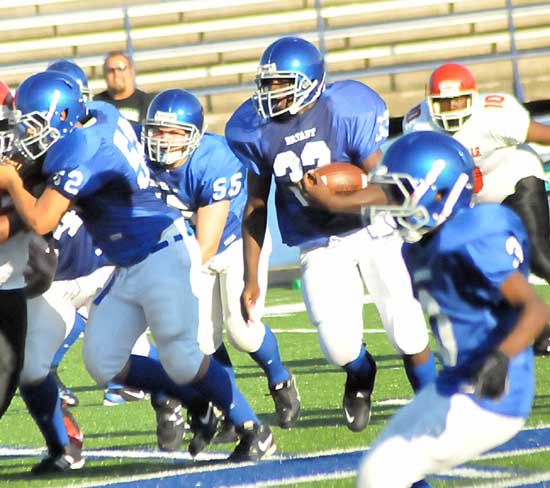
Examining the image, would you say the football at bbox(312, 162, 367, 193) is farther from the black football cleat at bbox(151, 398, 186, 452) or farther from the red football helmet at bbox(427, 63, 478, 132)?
the red football helmet at bbox(427, 63, 478, 132)

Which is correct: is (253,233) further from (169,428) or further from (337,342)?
(169,428)

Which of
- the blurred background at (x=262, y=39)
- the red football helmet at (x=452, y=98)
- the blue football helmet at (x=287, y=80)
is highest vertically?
the blue football helmet at (x=287, y=80)

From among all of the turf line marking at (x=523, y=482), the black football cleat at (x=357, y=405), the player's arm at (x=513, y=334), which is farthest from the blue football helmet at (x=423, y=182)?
the black football cleat at (x=357, y=405)

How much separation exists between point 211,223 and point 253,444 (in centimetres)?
110

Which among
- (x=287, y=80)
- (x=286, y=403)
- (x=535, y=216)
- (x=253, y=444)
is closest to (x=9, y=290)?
(x=253, y=444)

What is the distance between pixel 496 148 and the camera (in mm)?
5777

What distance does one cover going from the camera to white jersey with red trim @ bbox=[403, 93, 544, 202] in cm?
571

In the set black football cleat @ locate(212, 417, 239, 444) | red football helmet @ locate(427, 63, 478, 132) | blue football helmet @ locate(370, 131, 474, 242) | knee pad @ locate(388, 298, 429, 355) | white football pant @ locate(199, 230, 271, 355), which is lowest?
black football cleat @ locate(212, 417, 239, 444)

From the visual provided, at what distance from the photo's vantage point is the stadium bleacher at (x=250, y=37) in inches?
534

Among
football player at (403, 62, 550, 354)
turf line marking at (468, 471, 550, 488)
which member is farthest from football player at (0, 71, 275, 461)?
football player at (403, 62, 550, 354)

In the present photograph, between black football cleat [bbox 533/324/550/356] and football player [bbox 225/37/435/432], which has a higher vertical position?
football player [bbox 225/37/435/432]

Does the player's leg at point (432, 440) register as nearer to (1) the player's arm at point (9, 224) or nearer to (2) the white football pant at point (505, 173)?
(1) the player's arm at point (9, 224)

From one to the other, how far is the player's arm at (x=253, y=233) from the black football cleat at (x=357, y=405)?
45 cm

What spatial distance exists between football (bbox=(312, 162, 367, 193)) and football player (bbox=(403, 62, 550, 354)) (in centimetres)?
155
